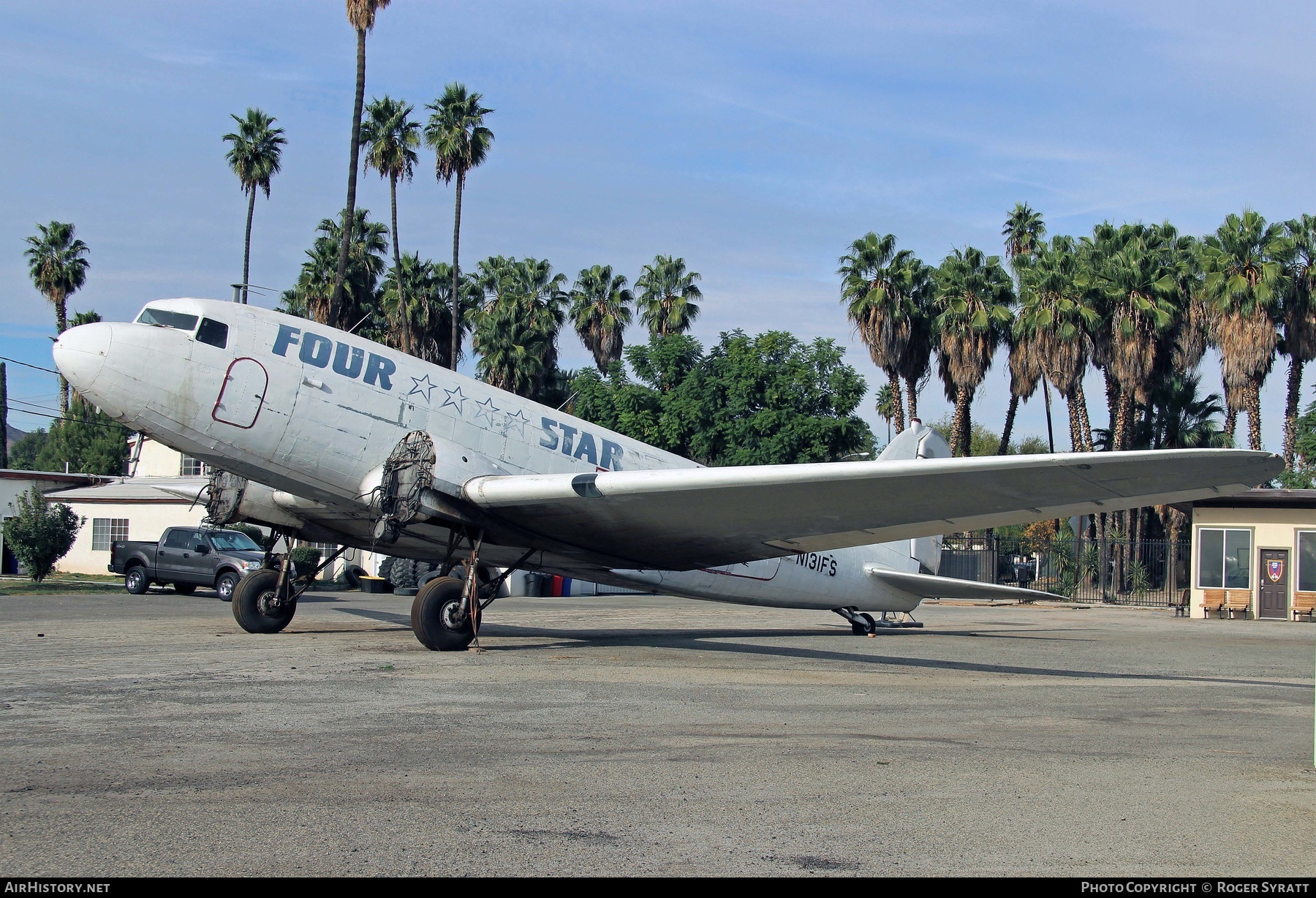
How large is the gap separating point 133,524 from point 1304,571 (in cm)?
4384

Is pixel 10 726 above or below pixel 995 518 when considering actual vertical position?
below

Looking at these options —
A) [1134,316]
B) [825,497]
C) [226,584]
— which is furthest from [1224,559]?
[226,584]

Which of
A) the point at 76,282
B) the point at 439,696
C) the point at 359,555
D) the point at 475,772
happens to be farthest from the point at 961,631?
the point at 76,282

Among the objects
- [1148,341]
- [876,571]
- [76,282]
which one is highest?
[76,282]

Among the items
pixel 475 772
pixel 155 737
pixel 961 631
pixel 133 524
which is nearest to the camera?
pixel 475 772

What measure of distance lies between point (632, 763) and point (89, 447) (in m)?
72.0

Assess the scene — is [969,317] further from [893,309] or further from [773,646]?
[773,646]

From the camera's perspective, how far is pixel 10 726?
7809mm

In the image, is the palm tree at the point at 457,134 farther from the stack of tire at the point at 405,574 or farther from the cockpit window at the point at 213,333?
the cockpit window at the point at 213,333

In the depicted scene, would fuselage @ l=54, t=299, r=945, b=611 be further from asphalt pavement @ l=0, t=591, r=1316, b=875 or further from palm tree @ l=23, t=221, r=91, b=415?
palm tree @ l=23, t=221, r=91, b=415

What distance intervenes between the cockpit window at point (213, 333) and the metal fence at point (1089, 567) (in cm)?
2815

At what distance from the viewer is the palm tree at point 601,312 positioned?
57.8 meters

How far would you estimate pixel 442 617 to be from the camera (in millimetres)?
13719

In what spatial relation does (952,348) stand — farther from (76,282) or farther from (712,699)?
(76,282)
